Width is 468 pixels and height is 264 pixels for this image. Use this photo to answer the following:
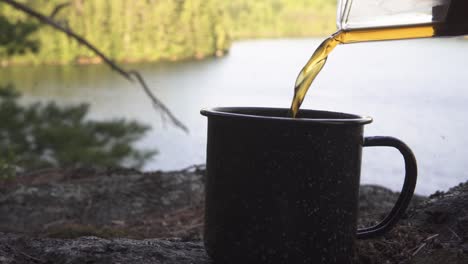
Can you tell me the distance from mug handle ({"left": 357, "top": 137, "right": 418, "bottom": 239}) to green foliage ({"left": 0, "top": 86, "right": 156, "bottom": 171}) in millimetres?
5464

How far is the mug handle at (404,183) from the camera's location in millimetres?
1032

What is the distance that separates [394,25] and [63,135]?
603 centimetres

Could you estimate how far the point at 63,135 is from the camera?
6699 millimetres

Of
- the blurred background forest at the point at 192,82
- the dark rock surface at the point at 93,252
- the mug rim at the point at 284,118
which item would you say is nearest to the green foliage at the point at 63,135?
the blurred background forest at the point at 192,82

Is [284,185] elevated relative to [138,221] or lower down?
elevated

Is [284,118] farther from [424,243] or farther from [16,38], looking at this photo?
[16,38]

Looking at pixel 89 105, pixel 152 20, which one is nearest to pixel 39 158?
pixel 89 105

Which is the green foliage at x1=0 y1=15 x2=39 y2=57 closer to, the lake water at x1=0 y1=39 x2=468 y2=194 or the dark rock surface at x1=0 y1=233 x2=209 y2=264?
the lake water at x1=0 y1=39 x2=468 y2=194

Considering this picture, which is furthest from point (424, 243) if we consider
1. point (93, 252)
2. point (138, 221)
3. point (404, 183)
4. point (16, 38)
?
point (16, 38)

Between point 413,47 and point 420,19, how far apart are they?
3.90 metres

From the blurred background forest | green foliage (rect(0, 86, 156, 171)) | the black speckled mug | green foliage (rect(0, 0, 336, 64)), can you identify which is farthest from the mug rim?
green foliage (rect(0, 86, 156, 171))

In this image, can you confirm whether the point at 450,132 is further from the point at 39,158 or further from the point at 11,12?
the point at 11,12

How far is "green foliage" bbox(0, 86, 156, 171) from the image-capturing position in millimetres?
6602

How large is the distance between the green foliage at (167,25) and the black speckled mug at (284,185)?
3.18m
